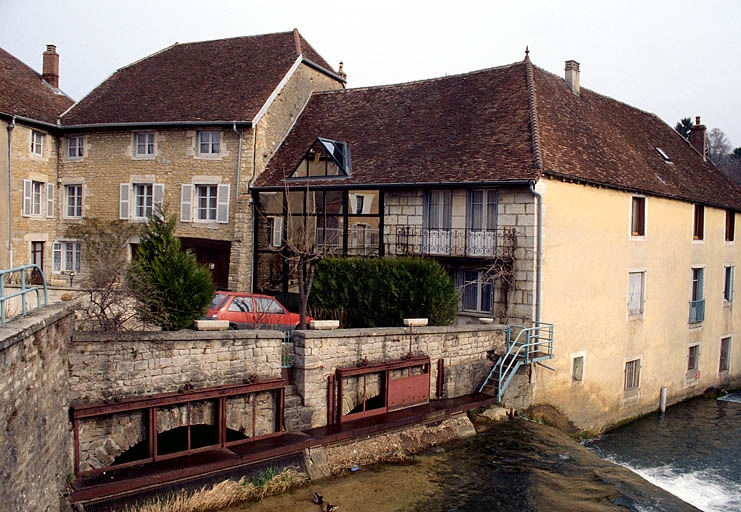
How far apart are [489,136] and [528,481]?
9.24 m

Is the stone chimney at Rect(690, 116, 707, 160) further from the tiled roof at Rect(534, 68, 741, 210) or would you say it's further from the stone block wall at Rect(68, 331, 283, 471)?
the stone block wall at Rect(68, 331, 283, 471)

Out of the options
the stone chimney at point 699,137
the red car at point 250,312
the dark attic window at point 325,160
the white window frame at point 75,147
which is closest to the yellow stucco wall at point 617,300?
the stone chimney at point 699,137

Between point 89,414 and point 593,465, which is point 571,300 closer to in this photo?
point 593,465

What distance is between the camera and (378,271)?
15727 millimetres

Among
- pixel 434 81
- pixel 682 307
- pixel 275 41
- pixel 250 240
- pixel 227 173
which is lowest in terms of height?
pixel 682 307

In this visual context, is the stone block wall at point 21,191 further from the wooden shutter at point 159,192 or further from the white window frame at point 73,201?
the wooden shutter at point 159,192

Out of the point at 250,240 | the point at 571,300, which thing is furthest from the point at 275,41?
the point at 571,300

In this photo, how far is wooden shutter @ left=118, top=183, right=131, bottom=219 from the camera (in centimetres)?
2206

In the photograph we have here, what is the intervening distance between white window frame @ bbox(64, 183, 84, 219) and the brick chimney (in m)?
5.30

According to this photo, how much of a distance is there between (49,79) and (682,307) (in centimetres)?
2400

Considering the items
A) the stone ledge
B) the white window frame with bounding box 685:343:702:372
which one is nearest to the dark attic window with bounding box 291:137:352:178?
the stone ledge

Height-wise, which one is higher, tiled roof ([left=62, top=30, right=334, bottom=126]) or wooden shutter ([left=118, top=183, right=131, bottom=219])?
tiled roof ([left=62, top=30, right=334, bottom=126])

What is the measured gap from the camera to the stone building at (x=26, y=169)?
20906 millimetres

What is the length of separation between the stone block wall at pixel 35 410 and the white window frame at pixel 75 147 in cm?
1482
